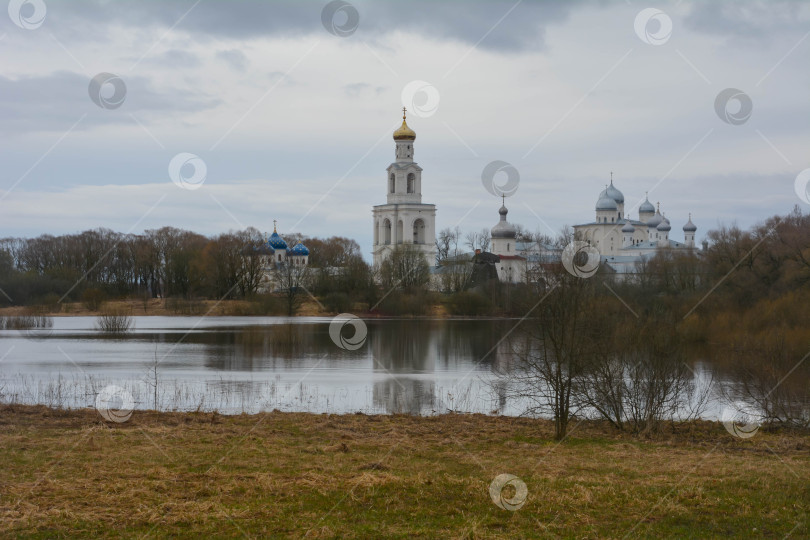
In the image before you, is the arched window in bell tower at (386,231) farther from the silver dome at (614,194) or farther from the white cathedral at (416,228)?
A: the silver dome at (614,194)

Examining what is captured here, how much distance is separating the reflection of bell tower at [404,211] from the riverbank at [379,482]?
87.8 meters

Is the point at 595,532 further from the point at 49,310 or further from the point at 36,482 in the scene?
the point at 49,310

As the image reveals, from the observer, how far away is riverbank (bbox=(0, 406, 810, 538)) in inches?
291

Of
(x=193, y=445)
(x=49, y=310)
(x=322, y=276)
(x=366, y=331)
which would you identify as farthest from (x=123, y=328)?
(x=193, y=445)

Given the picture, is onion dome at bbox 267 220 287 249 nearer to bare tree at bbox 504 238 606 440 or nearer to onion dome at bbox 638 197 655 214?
onion dome at bbox 638 197 655 214

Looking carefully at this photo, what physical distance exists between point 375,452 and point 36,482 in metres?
4.11

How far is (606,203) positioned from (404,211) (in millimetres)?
30575

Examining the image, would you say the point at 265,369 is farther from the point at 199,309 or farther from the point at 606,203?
the point at 606,203

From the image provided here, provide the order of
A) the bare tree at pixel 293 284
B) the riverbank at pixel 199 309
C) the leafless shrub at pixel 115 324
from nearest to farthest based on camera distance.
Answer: the leafless shrub at pixel 115 324 → the riverbank at pixel 199 309 → the bare tree at pixel 293 284

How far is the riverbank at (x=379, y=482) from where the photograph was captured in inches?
291

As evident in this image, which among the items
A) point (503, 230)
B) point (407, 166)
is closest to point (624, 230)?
point (503, 230)

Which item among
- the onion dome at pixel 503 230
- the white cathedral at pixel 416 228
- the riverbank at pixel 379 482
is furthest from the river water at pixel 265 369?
the onion dome at pixel 503 230

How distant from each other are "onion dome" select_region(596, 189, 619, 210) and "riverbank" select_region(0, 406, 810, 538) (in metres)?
105

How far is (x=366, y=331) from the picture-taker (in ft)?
155
